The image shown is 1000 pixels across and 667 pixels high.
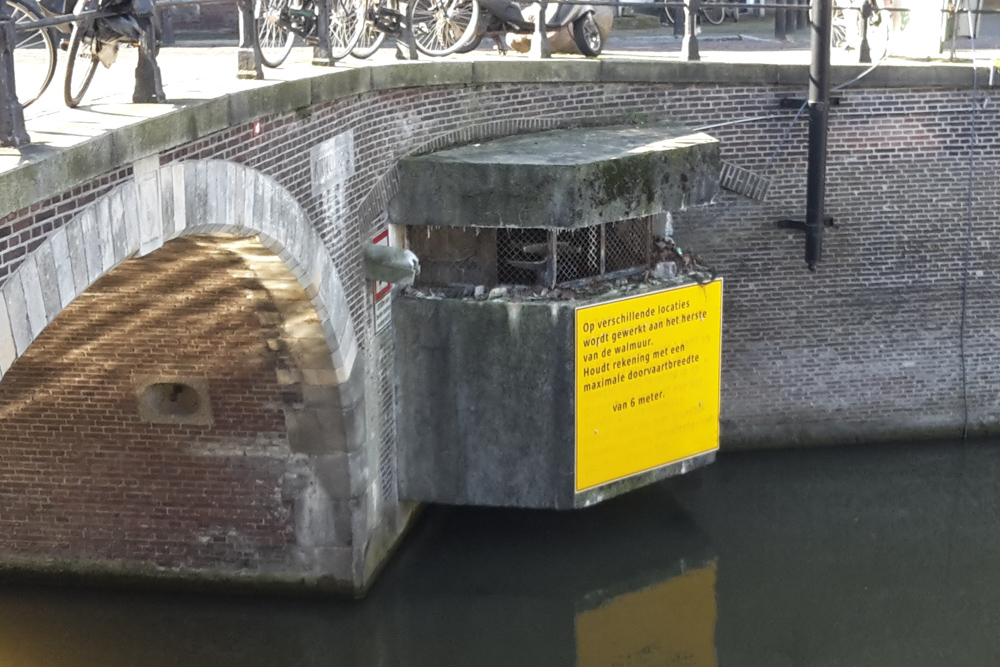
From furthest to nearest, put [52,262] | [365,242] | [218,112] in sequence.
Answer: [365,242] < [218,112] < [52,262]

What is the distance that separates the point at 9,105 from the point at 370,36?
6058mm

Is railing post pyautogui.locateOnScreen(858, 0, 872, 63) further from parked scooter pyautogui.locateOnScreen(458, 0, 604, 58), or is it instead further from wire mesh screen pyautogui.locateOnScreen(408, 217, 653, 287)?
wire mesh screen pyautogui.locateOnScreen(408, 217, 653, 287)

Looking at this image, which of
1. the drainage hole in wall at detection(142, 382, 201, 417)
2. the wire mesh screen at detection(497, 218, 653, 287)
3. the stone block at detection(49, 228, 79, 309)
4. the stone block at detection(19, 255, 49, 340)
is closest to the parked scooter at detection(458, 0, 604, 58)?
the wire mesh screen at detection(497, 218, 653, 287)

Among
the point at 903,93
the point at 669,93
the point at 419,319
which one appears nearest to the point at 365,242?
the point at 419,319

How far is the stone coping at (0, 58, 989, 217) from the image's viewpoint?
539 cm

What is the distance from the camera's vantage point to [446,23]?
463 inches

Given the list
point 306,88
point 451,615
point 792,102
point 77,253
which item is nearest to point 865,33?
point 792,102

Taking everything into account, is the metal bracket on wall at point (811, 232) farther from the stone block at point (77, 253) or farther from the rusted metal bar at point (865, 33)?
the stone block at point (77, 253)

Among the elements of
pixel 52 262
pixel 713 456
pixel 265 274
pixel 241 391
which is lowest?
pixel 713 456

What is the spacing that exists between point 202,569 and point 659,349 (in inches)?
165

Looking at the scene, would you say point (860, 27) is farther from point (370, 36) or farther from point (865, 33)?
point (370, 36)

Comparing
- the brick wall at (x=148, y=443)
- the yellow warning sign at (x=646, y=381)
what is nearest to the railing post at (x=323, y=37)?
the brick wall at (x=148, y=443)

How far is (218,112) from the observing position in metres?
7.09

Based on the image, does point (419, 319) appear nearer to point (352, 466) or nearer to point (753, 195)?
point (352, 466)
